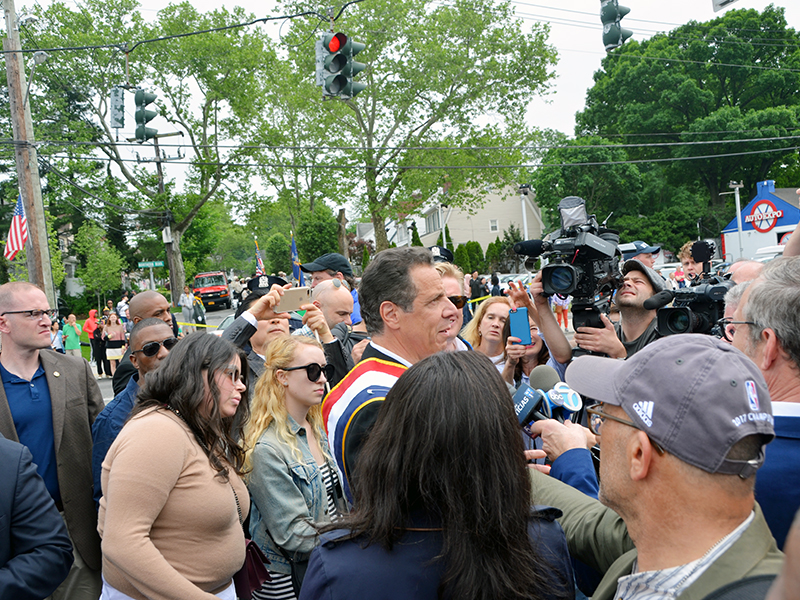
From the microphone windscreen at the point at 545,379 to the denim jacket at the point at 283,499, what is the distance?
1.31 meters

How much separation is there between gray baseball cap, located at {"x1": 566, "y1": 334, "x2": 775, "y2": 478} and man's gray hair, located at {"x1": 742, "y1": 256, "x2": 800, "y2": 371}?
805 millimetres

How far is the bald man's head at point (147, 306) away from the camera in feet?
15.1

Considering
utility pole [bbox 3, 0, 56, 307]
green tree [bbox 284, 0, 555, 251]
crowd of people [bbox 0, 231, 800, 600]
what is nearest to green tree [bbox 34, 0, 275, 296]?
green tree [bbox 284, 0, 555, 251]

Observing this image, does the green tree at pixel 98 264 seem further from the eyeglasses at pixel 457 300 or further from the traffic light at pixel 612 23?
the eyeglasses at pixel 457 300

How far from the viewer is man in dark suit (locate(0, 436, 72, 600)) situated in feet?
7.44

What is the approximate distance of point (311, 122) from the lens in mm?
30875

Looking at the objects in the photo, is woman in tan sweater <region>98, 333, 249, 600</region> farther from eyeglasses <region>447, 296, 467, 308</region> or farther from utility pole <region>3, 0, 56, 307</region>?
utility pole <region>3, 0, 56, 307</region>

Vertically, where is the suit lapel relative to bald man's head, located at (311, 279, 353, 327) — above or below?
below

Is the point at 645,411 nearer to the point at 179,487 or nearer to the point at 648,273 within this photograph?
the point at 179,487

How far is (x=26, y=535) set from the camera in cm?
234

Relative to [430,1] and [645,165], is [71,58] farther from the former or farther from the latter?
[645,165]

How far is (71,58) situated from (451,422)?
113 ft

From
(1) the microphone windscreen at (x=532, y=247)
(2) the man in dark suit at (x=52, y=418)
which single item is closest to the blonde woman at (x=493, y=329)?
(1) the microphone windscreen at (x=532, y=247)

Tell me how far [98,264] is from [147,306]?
3548cm
